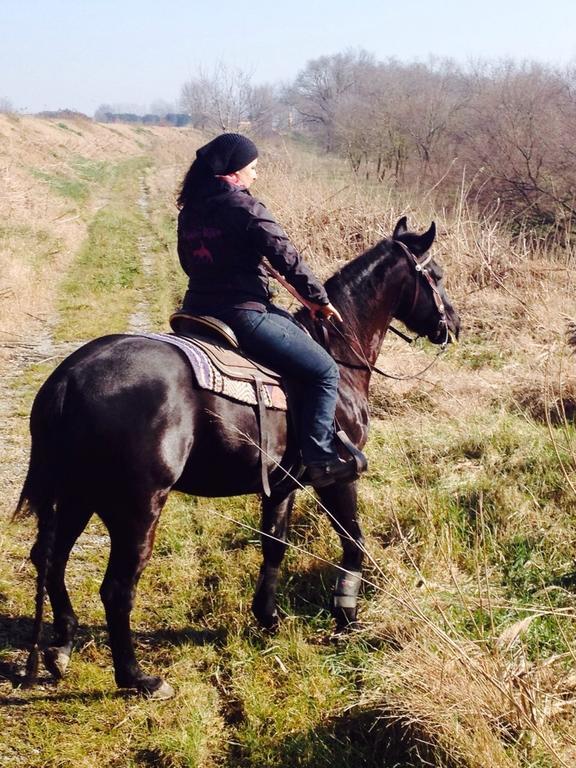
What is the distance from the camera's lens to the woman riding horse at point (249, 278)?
3.67 m

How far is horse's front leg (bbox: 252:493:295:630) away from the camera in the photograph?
4.16 meters

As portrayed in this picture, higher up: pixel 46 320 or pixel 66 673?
pixel 66 673

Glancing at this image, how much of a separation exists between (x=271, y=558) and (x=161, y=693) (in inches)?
40.3

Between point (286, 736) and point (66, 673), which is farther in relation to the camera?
point (66, 673)

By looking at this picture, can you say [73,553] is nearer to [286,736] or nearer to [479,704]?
[286,736]

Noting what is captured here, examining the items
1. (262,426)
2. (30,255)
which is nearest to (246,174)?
(262,426)

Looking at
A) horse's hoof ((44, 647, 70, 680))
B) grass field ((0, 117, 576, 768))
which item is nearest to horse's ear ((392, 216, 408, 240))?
grass field ((0, 117, 576, 768))

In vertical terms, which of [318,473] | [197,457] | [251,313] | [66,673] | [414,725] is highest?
[251,313]

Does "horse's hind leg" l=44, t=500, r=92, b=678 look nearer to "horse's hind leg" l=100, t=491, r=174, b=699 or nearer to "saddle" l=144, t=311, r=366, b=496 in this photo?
"horse's hind leg" l=100, t=491, r=174, b=699

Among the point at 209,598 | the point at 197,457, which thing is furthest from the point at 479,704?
the point at 209,598

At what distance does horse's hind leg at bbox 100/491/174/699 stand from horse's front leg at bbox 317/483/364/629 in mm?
1102

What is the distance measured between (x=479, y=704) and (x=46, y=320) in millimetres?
10139

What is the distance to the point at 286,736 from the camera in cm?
326

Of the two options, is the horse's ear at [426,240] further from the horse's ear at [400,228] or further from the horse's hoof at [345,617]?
the horse's hoof at [345,617]
